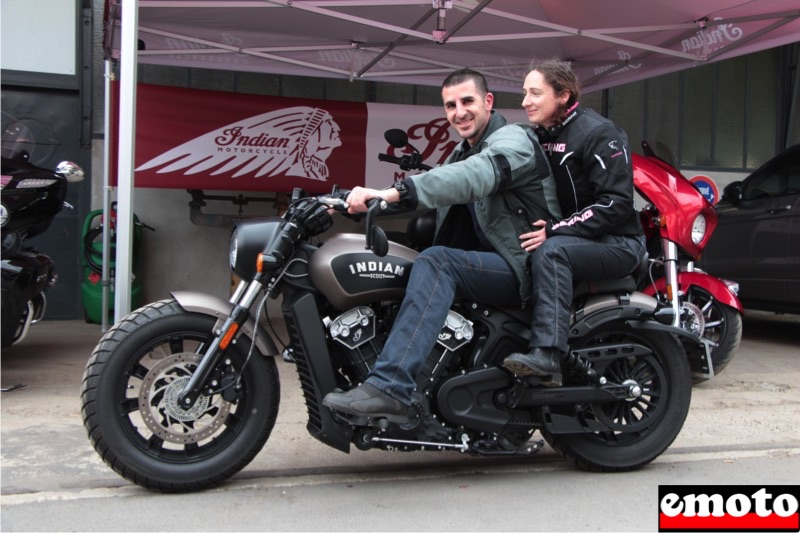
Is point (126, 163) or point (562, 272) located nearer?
point (562, 272)

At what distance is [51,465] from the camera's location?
376cm

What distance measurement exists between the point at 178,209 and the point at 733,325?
5803mm

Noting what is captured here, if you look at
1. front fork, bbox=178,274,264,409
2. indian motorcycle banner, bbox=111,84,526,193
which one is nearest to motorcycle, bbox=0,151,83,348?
indian motorcycle banner, bbox=111,84,526,193

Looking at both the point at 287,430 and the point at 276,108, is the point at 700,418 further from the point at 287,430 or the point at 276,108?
the point at 276,108

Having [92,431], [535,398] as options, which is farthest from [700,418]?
[92,431]

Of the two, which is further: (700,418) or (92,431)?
(700,418)

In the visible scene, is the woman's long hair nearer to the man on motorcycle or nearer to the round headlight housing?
the man on motorcycle

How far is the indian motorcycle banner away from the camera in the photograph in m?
7.44

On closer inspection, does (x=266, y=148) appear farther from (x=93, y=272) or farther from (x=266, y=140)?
(x=93, y=272)

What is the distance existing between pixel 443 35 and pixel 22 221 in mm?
3567

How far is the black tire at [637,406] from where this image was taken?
146 inches

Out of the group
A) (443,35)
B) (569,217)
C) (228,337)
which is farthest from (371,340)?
(443,35)

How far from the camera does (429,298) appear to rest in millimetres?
3244

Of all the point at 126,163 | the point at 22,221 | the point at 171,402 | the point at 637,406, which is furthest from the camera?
the point at 22,221
